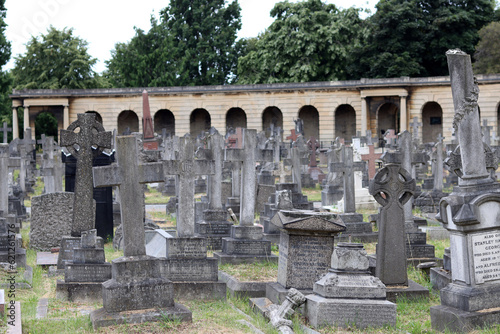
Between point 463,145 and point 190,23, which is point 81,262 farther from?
point 190,23

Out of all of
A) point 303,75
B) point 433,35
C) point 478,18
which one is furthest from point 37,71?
point 478,18

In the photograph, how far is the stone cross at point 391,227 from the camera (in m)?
8.51

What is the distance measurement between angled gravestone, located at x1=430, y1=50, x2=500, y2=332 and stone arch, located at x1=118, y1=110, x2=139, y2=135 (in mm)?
40681

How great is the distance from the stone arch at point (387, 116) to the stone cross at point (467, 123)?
123ft

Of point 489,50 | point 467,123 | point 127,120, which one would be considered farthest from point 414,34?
point 467,123

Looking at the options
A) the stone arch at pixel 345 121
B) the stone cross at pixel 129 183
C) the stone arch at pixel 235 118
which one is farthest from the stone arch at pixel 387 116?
the stone cross at pixel 129 183

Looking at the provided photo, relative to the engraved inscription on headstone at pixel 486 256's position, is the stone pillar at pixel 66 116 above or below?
above

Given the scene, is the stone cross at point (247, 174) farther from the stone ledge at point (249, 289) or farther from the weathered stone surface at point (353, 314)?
the weathered stone surface at point (353, 314)

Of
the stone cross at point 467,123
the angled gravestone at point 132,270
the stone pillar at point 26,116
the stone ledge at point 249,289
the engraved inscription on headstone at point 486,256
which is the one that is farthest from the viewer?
the stone pillar at point 26,116

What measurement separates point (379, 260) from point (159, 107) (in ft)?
123

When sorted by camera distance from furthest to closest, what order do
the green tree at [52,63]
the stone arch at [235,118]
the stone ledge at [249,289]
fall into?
the green tree at [52,63] → the stone arch at [235,118] → the stone ledge at [249,289]

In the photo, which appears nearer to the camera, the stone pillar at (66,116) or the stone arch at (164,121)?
the stone pillar at (66,116)

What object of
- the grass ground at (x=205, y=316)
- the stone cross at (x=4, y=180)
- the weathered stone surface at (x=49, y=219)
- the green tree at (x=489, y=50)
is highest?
the green tree at (x=489, y=50)

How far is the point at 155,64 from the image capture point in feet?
164
